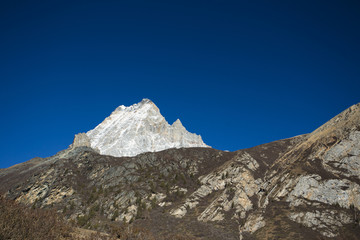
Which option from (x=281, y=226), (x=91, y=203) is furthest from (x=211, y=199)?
(x=91, y=203)

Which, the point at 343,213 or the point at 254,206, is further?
the point at 254,206

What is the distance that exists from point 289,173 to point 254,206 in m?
18.9

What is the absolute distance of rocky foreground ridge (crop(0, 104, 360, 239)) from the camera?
68.2 m

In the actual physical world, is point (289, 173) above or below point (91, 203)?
above

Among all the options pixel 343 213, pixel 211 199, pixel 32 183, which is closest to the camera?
pixel 343 213

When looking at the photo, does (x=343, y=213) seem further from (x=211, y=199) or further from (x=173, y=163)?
(x=173, y=163)

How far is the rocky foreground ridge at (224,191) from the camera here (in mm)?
68188

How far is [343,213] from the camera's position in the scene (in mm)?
65125

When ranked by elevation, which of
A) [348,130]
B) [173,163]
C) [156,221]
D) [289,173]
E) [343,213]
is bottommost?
[156,221]

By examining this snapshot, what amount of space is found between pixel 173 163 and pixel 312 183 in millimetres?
65530

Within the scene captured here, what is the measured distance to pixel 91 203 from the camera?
306 ft

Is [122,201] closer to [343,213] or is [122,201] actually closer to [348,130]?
[343,213]

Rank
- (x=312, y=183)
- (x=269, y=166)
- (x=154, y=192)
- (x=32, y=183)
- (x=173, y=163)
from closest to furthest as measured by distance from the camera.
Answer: (x=312, y=183)
(x=154, y=192)
(x=32, y=183)
(x=269, y=166)
(x=173, y=163)

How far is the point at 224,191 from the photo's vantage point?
89.8 metres
